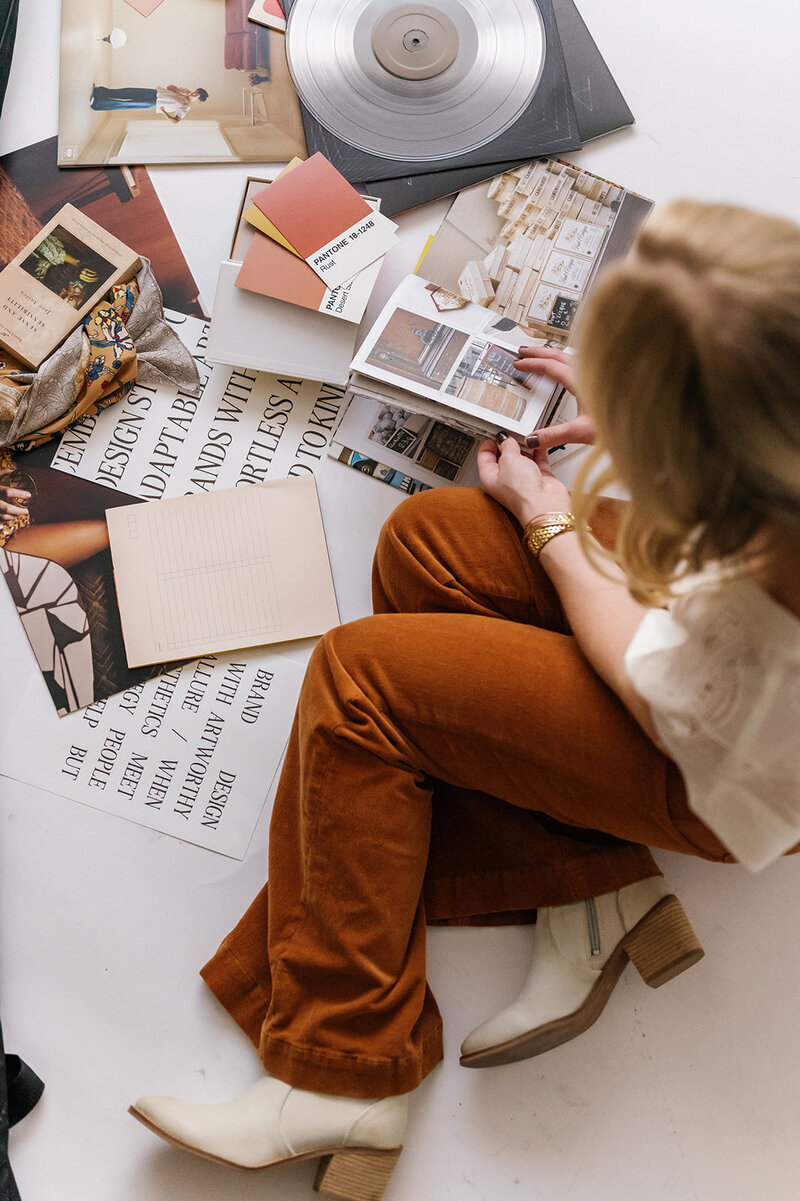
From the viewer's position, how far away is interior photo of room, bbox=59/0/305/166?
3.74 feet

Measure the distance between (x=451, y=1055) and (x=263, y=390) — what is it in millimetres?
851

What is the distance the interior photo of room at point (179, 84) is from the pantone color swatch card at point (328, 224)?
10 centimetres

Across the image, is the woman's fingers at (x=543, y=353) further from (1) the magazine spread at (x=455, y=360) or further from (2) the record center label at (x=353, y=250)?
(2) the record center label at (x=353, y=250)

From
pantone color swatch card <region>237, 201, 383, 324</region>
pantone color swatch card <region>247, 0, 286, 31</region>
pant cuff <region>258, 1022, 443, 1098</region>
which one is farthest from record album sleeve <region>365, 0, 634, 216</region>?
pant cuff <region>258, 1022, 443, 1098</region>

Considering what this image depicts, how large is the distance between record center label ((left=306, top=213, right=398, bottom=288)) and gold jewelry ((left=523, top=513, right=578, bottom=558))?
16.7 inches

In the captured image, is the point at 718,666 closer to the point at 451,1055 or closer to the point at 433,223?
the point at 451,1055

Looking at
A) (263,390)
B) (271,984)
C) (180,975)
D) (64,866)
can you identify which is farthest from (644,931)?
(263,390)

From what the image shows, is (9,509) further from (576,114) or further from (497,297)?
(576,114)

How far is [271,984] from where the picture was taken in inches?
37.3

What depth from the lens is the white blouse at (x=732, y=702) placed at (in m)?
0.56

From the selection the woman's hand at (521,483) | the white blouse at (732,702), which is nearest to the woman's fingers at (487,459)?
the woman's hand at (521,483)

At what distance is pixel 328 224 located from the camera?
42.2 inches

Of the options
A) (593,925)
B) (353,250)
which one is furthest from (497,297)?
(593,925)

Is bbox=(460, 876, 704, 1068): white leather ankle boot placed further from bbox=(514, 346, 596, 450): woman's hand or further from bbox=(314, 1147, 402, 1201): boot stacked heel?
bbox=(514, 346, 596, 450): woman's hand
